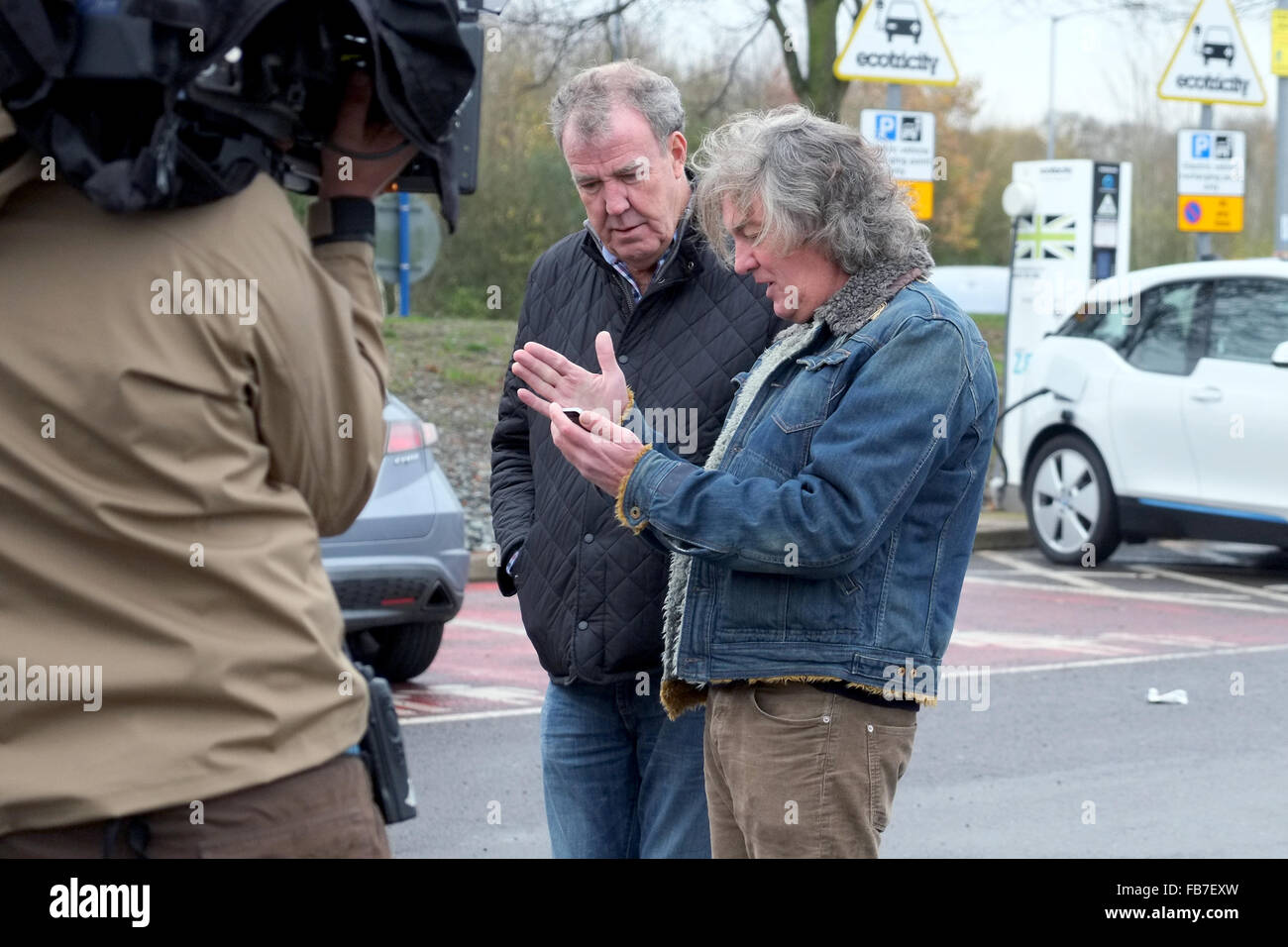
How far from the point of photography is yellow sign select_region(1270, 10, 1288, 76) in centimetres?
1402

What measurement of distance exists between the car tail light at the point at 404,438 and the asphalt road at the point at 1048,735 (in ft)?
3.58

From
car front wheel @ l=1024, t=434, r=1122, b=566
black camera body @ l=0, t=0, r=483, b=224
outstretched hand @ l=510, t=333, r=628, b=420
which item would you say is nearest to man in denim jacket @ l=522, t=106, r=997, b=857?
outstretched hand @ l=510, t=333, r=628, b=420

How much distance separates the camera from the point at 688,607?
109 inches

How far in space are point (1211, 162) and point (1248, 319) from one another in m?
4.60

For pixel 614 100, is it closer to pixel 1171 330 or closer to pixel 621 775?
pixel 621 775

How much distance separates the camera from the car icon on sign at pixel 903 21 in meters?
12.2

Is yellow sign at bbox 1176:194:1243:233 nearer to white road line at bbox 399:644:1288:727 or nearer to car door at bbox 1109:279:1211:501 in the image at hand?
car door at bbox 1109:279:1211:501

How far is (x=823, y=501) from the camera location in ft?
8.45

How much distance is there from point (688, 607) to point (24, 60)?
4.57ft

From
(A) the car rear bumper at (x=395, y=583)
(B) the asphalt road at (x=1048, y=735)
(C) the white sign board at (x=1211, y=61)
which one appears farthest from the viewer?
(C) the white sign board at (x=1211, y=61)

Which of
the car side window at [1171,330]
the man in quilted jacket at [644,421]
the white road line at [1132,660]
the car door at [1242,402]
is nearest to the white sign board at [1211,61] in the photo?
the car side window at [1171,330]

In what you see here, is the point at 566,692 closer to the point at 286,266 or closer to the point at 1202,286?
the point at 286,266

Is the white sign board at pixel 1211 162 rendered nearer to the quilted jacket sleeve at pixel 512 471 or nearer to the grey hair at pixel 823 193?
the quilted jacket sleeve at pixel 512 471
